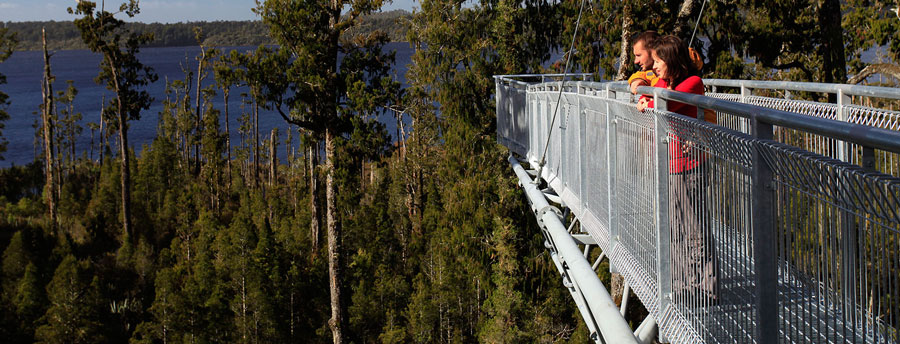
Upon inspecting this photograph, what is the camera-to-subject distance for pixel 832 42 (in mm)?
12039

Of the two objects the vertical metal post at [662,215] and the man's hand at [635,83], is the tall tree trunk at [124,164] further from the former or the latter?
the vertical metal post at [662,215]

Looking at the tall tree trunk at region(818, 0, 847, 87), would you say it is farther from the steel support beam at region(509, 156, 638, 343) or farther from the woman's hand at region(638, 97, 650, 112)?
the woman's hand at region(638, 97, 650, 112)

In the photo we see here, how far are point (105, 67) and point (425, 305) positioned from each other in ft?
60.5

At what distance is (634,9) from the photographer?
13.0m

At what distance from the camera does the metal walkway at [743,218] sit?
5.52ft

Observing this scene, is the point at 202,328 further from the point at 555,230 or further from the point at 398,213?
the point at 555,230

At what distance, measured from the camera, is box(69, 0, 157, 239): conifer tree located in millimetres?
30859

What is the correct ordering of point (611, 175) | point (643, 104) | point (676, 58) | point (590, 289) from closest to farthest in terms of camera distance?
point (643, 104) → point (676, 58) → point (590, 289) → point (611, 175)

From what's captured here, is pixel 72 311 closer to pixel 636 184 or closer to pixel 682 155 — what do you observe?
pixel 636 184

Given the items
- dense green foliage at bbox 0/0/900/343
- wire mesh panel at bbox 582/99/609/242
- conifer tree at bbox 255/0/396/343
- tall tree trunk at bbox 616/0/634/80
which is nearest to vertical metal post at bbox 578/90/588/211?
wire mesh panel at bbox 582/99/609/242

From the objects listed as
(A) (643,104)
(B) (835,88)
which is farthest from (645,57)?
(B) (835,88)

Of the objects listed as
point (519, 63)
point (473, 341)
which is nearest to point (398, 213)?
point (473, 341)

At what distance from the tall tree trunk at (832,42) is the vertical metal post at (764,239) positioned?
35.2ft

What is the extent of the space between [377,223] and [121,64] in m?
13.6
